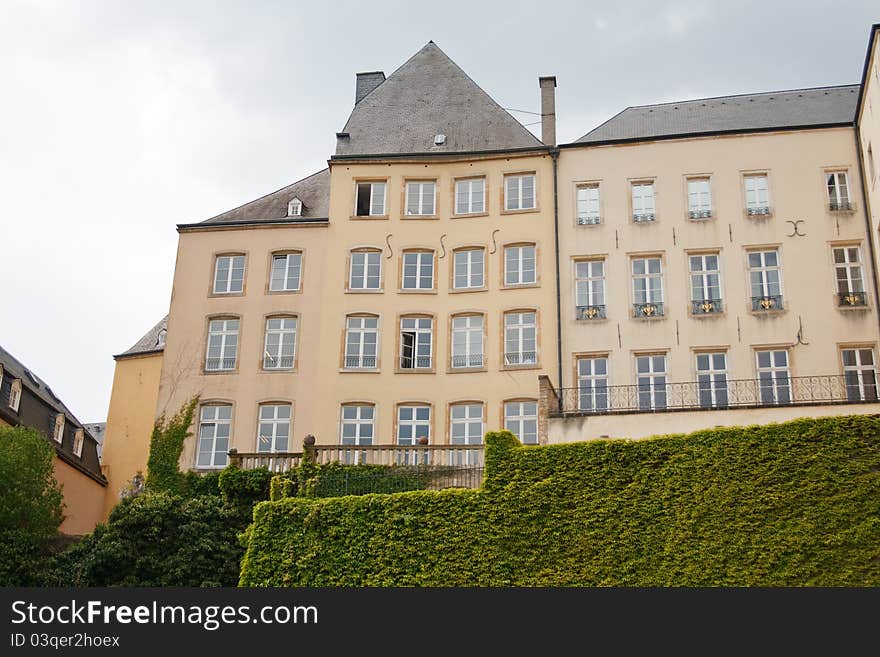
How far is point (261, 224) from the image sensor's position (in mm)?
37312

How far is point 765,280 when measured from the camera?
33.8 metres

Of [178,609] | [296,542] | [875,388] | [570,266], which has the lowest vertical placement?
[178,609]

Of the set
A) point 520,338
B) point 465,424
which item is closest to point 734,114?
point 520,338

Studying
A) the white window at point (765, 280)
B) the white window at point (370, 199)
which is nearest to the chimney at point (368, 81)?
the white window at point (370, 199)

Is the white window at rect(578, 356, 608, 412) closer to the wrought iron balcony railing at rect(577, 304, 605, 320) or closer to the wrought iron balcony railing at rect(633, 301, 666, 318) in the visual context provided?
the wrought iron balcony railing at rect(577, 304, 605, 320)

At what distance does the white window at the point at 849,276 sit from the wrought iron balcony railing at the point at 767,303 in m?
1.76

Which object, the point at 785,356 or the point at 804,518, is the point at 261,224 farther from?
the point at 804,518

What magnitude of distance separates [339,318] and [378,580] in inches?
476

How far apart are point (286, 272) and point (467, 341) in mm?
6804

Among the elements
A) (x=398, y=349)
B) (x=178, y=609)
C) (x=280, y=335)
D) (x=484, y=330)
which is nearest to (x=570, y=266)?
(x=484, y=330)

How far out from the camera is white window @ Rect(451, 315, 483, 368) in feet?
114

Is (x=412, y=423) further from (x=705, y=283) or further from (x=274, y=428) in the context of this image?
(x=705, y=283)

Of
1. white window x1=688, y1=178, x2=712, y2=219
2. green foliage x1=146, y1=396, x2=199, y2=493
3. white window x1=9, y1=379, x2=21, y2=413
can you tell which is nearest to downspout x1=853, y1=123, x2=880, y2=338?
white window x1=688, y1=178, x2=712, y2=219

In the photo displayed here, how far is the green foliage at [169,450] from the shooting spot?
33812 mm
